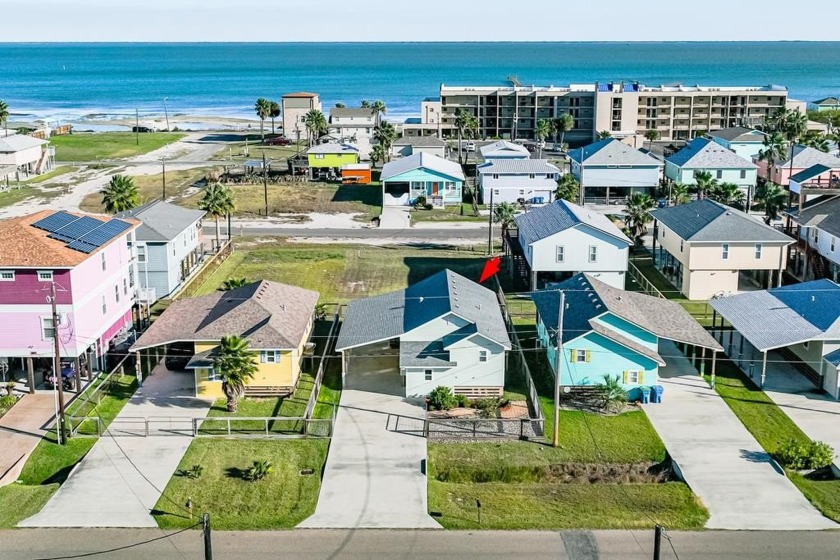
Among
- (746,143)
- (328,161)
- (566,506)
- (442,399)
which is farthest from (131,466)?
(746,143)

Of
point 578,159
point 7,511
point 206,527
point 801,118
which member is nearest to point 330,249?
point 578,159

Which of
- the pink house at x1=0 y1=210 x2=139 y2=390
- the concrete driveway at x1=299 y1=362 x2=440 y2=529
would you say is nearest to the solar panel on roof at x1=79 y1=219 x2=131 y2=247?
the pink house at x1=0 y1=210 x2=139 y2=390

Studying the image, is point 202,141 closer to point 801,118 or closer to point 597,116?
point 597,116

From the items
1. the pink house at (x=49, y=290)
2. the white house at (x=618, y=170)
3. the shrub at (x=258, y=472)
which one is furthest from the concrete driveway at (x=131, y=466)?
the white house at (x=618, y=170)

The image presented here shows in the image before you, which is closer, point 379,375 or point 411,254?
point 379,375

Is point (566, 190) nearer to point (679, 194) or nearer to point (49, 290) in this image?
point (679, 194)

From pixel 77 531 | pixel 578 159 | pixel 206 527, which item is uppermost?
pixel 578 159
